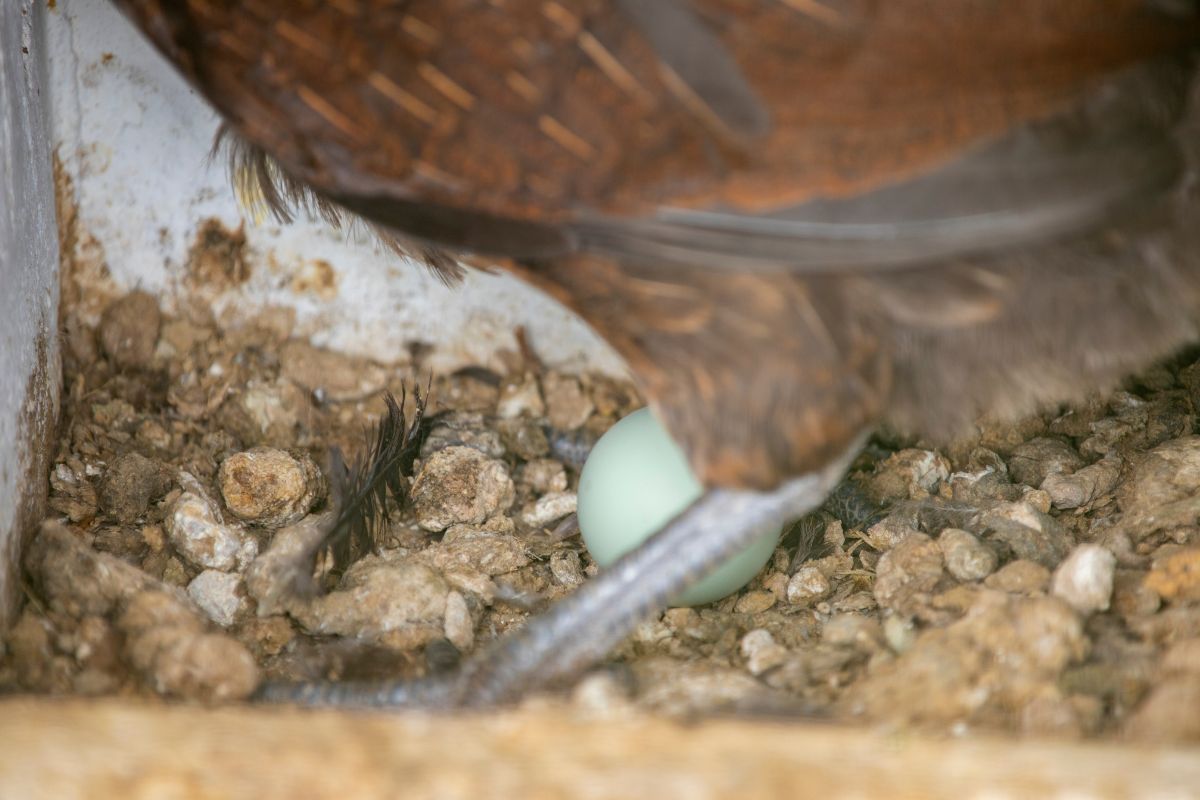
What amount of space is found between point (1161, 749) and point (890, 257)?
2.13ft

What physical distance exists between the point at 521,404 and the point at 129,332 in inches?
33.8

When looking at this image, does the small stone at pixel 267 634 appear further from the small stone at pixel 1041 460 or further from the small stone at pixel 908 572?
the small stone at pixel 1041 460

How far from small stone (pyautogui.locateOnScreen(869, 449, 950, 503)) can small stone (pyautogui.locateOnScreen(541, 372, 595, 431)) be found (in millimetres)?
653

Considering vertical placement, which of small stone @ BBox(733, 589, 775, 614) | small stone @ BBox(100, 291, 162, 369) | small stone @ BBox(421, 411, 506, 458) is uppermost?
small stone @ BBox(100, 291, 162, 369)

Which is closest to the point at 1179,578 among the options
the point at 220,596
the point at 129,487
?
the point at 220,596

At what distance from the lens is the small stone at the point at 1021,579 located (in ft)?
5.28

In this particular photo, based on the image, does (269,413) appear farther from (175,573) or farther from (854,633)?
(854,633)

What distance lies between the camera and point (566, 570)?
1.93 metres

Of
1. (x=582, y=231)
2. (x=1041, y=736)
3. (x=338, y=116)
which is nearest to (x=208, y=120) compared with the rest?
(x=338, y=116)

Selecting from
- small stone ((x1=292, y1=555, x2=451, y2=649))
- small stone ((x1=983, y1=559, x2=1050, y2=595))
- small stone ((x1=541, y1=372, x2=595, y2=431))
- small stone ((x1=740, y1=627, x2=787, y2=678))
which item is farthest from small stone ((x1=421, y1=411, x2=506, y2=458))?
small stone ((x1=983, y1=559, x2=1050, y2=595))

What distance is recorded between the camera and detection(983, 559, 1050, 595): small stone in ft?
5.28

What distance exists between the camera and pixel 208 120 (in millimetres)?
2164

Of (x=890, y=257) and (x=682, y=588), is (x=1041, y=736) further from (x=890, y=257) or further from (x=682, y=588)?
(x=890, y=257)

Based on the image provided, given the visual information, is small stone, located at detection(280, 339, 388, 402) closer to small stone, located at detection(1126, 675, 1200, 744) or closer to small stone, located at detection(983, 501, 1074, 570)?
small stone, located at detection(983, 501, 1074, 570)
